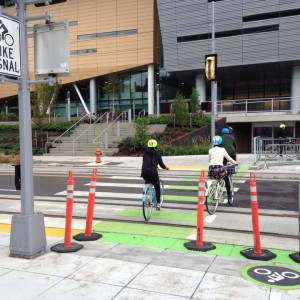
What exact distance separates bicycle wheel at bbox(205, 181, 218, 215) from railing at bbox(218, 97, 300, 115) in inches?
942

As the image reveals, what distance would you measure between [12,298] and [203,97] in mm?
37537

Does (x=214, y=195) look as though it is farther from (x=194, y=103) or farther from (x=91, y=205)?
(x=194, y=103)

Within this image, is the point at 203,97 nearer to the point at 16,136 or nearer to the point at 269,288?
the point at 16,136

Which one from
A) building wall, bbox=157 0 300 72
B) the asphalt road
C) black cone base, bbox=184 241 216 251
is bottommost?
black cone base, bbox=184 241 216 251

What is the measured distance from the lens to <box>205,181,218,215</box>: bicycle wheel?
8.09 m

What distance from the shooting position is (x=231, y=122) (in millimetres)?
31578

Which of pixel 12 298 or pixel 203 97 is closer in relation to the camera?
pixel 12 298

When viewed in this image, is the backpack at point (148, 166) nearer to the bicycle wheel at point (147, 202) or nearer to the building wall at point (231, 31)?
the bicycle wheel at point (147, 202)

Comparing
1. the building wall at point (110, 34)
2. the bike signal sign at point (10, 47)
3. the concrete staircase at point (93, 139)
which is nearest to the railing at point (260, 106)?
the concrete staircase at point (93, 139)

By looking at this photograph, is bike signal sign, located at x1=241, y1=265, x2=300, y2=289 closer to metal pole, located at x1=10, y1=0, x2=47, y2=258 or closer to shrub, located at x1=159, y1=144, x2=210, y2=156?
metal pole, located at x1=10, y1=0, x2=47, y2=258

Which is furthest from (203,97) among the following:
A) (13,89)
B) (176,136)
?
(13,89)

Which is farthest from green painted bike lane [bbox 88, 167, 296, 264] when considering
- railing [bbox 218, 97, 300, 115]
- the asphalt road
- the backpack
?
railing [bbox 218, 97, 300, 115]

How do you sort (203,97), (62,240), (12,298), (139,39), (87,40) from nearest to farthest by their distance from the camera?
(12,298)
(62,240)
(203,97)
(139,39)
(87,40)

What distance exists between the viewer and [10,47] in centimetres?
512
